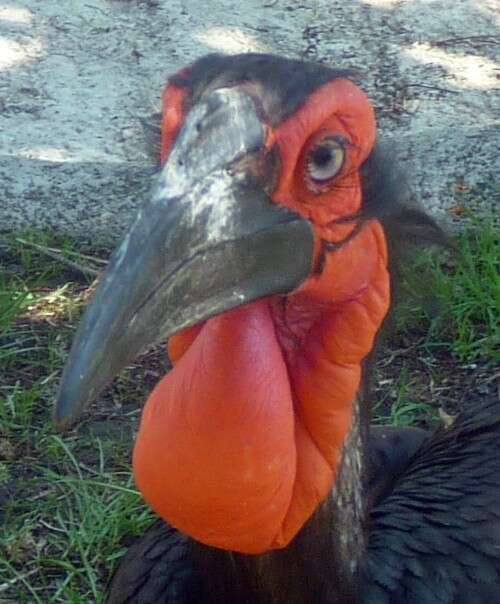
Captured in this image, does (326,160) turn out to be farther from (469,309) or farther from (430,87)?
(430,87)

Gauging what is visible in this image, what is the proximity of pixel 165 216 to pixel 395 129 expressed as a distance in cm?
240

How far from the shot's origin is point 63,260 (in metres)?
3.90

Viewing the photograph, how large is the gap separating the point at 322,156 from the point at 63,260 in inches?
77.8

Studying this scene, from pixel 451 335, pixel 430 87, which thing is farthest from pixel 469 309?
pixel 430 87

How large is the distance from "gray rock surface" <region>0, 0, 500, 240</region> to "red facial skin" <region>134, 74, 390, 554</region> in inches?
62.7

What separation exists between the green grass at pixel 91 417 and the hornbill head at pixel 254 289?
87 cm

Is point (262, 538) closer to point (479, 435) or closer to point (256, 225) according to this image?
point (256, 225)

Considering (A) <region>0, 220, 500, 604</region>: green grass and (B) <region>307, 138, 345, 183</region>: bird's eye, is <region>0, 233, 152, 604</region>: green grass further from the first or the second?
(B) <region>307, 138, 345, 183</region>: bird's eye

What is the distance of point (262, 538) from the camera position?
83.0 inches

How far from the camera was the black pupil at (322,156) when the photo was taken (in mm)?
2029

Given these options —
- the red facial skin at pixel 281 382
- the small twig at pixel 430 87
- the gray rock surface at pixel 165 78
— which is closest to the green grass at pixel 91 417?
the gray rock surface at pixel 165 78

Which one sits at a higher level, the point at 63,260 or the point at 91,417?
the point at 63,260

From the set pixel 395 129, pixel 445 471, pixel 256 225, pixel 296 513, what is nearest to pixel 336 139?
pixel 256 225

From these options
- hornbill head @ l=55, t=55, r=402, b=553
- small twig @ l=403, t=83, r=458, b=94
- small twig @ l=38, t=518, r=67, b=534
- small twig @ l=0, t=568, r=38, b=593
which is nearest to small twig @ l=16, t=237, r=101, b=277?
small twig @ l=38, t=518, r=67, b=534
